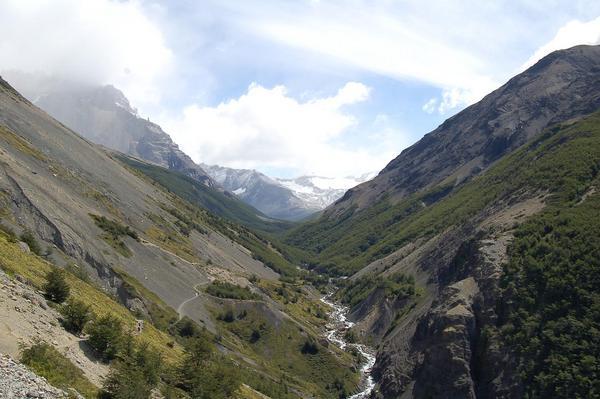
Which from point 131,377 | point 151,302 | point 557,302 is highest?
point 557,302

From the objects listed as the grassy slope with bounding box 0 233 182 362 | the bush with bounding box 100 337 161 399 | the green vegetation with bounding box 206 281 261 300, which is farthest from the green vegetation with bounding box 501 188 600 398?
the green vegetation with bounding box 206 281 261 300

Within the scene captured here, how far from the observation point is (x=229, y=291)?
121m

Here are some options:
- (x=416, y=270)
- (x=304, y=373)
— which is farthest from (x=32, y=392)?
→ (x=416, y=270)

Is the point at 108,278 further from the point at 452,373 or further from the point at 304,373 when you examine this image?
the point at 452,373

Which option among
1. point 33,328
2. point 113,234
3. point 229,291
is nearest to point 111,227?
point 113,234

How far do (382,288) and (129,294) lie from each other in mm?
93392

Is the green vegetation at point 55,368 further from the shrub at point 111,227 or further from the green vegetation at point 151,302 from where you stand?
the shrub at point 111,227

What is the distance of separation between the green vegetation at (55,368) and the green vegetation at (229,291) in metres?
90.2

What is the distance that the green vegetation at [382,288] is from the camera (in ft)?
466

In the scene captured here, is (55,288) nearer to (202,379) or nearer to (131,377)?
(131,377)

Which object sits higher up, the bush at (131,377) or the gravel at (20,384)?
the gravel at (20,384)

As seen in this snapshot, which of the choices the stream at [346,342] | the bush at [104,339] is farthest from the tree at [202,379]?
the stream at [346,342]

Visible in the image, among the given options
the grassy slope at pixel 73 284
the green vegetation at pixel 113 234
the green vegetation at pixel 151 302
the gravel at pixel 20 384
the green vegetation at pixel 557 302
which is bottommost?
the green vegetation at pixel 151 302

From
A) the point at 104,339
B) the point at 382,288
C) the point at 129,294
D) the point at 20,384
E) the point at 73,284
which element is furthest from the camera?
the point at 382,288
